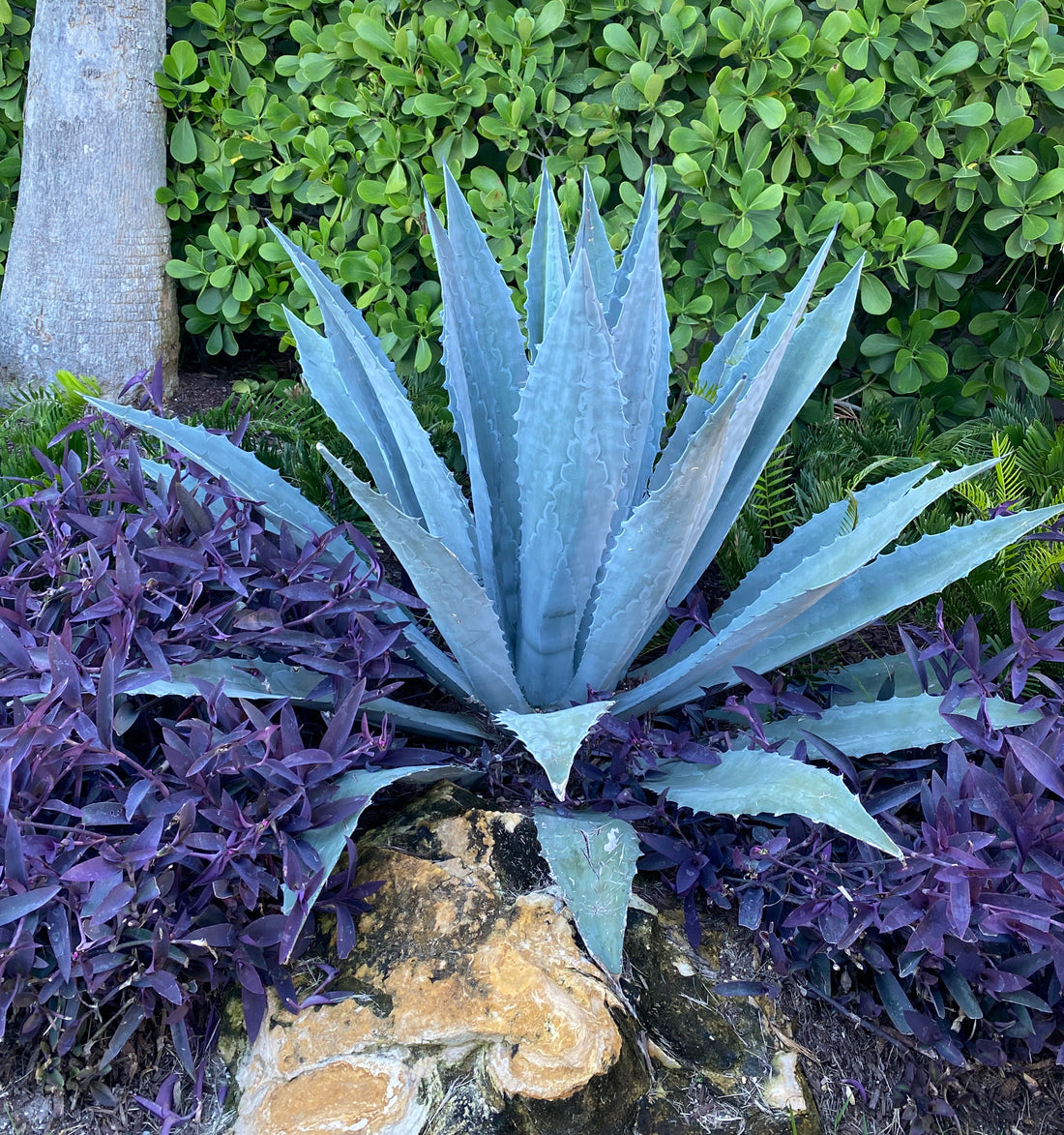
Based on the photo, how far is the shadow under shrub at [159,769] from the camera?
48.8 inches

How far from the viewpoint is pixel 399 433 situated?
4.92 ft

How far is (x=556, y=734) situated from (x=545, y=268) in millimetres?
935

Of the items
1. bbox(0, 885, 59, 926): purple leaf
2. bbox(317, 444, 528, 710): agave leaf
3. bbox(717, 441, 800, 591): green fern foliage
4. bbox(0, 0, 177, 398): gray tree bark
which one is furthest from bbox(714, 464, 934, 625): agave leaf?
bbox(0, 0, 177, 398): gray tree bark

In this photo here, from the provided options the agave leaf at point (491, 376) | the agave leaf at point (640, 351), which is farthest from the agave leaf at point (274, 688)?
the agave leaf at point (640, 351)

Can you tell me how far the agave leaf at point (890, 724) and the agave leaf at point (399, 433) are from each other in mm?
587

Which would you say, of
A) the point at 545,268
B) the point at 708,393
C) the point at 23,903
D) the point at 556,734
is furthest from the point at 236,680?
the point at 708,393

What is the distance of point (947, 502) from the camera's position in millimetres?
2156

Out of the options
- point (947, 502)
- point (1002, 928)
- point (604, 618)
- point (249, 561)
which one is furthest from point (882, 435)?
point (249, 561)

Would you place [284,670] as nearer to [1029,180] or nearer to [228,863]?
[228,863]

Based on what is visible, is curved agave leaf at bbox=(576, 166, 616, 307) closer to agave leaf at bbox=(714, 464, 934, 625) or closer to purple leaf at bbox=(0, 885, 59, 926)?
agave leaf at bbox=(714, 464, 934, 625)

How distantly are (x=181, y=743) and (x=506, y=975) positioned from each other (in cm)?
52

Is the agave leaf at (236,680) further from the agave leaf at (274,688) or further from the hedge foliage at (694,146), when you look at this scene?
the hedge foliage at (694,146)

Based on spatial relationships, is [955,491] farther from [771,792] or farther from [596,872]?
[596,872]

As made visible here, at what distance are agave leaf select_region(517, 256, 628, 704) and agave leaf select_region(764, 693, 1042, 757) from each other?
0.38m
